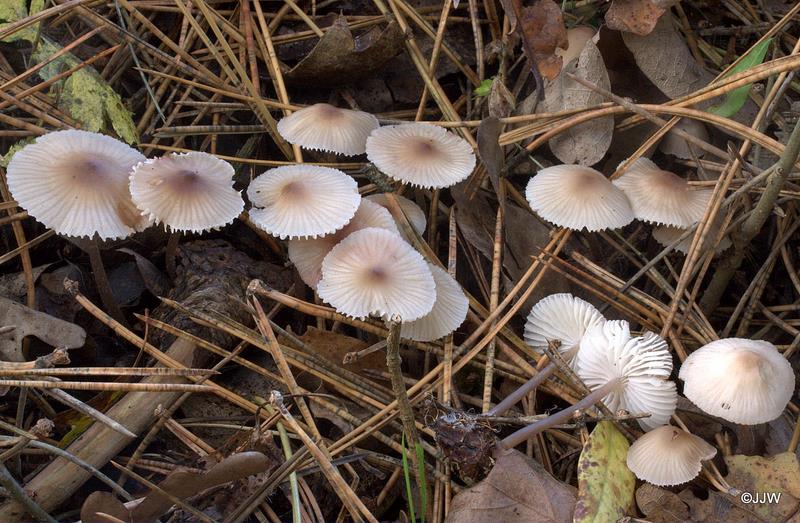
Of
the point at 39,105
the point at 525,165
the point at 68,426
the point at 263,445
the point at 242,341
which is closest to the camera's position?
the point at 263,445

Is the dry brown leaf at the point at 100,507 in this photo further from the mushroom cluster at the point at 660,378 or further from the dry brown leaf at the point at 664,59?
the dry brown leaf at the point at 664,59

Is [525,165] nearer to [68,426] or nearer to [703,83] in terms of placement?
[703,83]

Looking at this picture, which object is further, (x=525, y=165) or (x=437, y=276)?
(x=525, y=165)

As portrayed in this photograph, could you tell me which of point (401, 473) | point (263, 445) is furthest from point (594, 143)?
point (263, 445)

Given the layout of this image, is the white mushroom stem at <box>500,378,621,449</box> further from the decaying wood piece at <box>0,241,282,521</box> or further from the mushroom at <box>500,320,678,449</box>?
the decaying wood piece at <box>0,241,282,521</box>

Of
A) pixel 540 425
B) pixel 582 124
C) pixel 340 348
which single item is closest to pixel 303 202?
pixel 340 348

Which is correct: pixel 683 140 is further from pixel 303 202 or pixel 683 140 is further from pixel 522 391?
pixel 303 202

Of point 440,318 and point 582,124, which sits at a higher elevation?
point 582,124

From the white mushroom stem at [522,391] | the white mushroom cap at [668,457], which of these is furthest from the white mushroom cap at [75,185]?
the white mushroom cap at [668,457]
